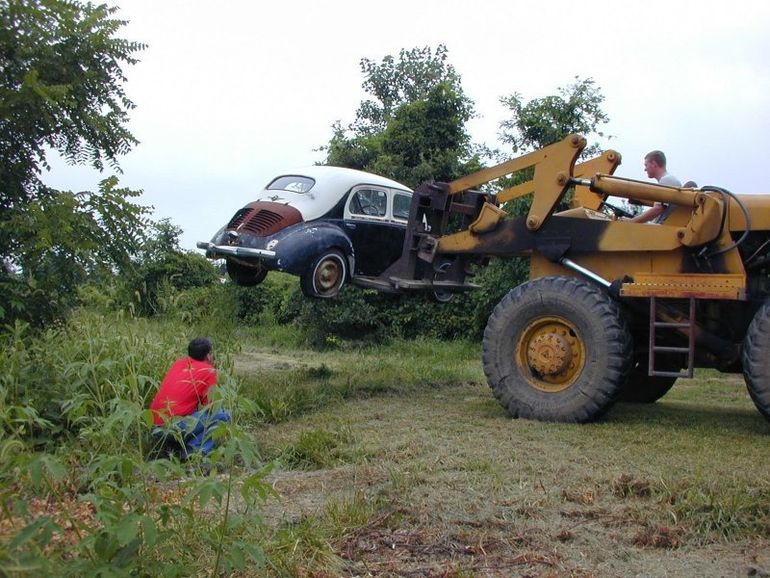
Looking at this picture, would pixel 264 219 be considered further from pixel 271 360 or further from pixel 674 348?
pixel 674 348

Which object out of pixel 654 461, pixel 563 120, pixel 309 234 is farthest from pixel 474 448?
pixel 563 120

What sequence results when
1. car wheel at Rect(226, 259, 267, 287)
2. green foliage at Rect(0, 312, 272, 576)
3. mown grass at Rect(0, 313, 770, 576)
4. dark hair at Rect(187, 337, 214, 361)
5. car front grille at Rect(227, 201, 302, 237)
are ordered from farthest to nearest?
car wheel at Rect(226, 259, 267, 287) → car front grille at Rect(227, 201, 302, 237) → dark hair at Rect(187, 337, 214, 361) → mown grass at Rect(0, 313, 770, 576) → green foliage at Rect(0, 312, 272, 576)

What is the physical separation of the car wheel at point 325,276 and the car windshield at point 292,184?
3.06ft

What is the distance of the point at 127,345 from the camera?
8.95 m

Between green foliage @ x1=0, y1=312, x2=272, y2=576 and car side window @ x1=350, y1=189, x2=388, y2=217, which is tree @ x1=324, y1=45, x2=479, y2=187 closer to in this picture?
car side window @ x1=350, y1=189, x2=388, y2=217

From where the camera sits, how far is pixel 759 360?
7828 millimetres

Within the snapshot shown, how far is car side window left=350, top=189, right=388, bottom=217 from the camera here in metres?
11.8

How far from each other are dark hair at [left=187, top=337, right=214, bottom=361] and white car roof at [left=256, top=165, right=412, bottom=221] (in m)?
3.81

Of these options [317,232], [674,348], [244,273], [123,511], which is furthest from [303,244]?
[123,511]

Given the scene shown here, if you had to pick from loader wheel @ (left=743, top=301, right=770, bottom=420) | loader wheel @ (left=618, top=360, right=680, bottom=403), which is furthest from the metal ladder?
loader wheel @ (left=618, top=360, right=680, bottom=403)

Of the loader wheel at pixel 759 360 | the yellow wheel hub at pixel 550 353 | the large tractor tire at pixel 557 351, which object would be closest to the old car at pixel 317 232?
the large tractor tire at pixel 557 351

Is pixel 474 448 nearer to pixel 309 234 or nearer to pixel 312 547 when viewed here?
pixel 312 547

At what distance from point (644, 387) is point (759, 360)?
9.01 ft

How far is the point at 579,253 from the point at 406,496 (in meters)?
4.15
